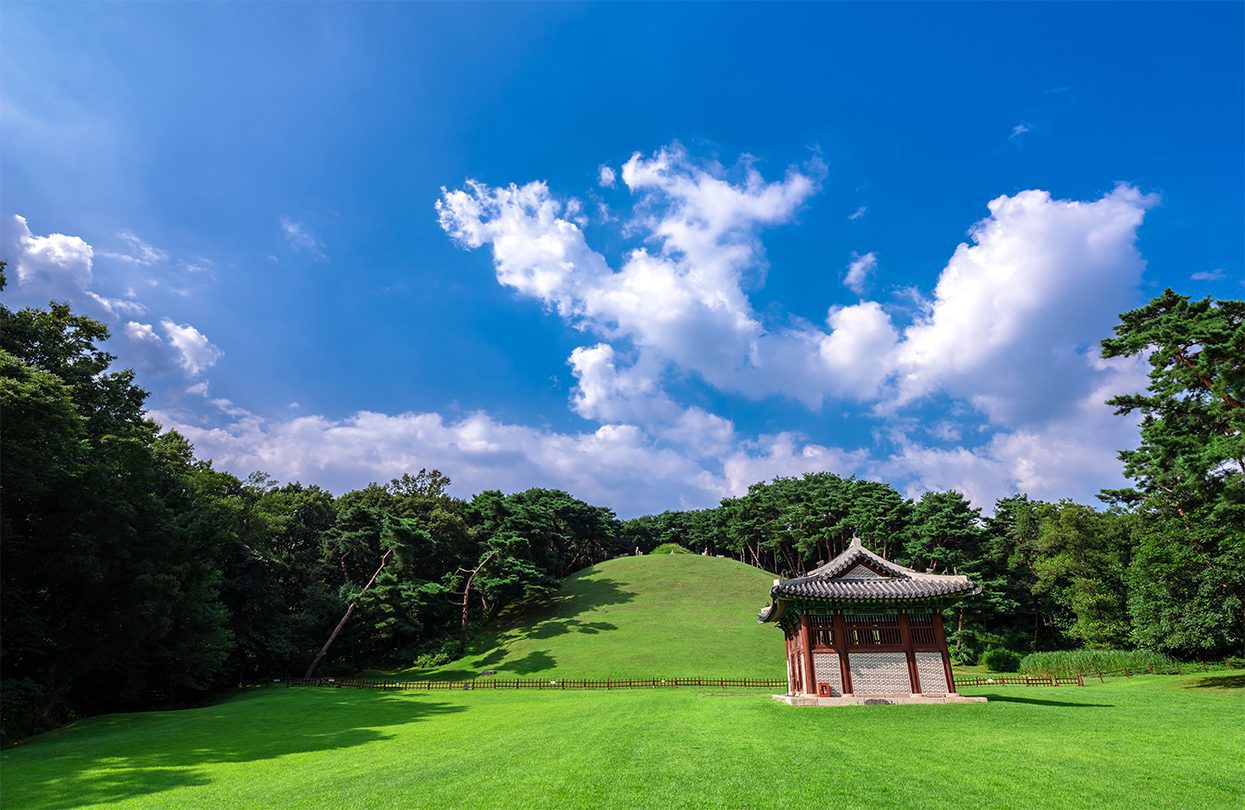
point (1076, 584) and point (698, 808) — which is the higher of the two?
point (1076, 584)

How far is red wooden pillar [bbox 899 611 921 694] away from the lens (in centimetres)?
2248

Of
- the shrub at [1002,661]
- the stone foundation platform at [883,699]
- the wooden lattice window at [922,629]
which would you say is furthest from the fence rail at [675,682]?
the wooden lattice window at [922,629]

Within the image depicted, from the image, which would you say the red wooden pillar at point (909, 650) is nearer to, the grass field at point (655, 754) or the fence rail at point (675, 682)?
the grass field at point (655, 754)

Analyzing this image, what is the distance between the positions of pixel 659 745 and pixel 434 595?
4278 cm

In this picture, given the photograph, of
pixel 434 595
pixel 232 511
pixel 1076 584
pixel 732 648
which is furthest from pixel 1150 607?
pixel 232 511

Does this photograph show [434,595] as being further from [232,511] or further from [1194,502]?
[1194,502]

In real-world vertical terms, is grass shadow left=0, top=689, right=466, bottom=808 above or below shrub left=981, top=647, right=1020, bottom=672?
below

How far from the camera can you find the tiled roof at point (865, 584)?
22578mm

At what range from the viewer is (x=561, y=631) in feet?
172

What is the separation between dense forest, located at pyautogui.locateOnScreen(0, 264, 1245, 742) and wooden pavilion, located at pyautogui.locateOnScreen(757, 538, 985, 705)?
11397mm

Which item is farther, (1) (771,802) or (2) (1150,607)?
(2) (1150,607)

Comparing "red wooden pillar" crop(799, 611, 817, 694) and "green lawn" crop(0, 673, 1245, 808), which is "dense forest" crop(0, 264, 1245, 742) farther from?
"red wooden pillar" crop(799, 611, 817, 694)

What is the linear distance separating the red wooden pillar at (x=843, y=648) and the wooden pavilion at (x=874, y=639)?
0.03 meters

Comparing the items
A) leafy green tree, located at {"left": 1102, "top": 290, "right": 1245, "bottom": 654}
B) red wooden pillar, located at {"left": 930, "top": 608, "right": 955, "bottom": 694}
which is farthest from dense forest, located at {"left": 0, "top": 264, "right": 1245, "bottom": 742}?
red wooden pillar, located at {"left": 930, "top": 608, "right": 955, "bottom": 694}
